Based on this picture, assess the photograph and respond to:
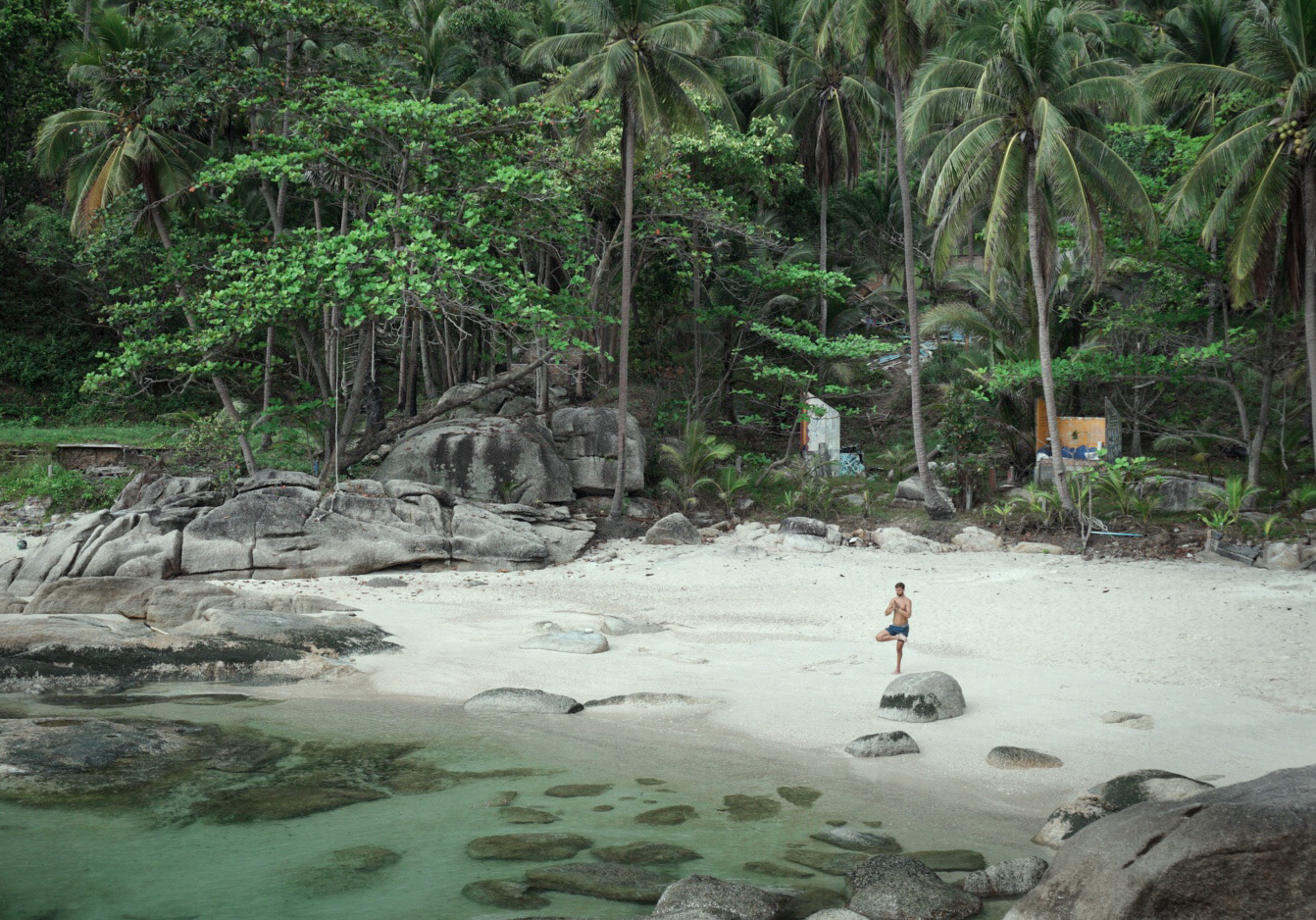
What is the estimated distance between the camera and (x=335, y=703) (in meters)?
9.27

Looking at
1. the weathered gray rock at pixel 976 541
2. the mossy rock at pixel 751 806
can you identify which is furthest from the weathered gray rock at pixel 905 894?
the weathered gray rock at pixel 976 541

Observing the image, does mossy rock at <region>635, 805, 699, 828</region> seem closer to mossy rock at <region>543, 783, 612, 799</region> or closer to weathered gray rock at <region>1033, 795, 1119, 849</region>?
mossy rock at <region>543, 783, 612, 799</region>

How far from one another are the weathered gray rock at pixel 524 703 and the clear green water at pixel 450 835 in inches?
23.9

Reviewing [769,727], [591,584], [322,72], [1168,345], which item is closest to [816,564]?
[591,584]

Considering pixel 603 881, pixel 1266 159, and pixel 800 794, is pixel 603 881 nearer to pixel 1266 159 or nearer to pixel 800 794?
pixel 800 794

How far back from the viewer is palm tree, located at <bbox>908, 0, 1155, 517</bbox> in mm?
16703

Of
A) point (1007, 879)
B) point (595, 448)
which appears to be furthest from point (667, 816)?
point (595, 448)

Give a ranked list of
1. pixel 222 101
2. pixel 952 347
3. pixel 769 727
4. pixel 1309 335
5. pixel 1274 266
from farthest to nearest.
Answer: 1. pixel 952 347
2. pixel 222 101
3. pixel 1274 266
4. pixel 1309 335
5. pixel 769 727

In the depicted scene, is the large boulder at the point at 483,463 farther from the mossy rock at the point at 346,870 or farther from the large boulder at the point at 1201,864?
the large boulder at the point at 1201,864

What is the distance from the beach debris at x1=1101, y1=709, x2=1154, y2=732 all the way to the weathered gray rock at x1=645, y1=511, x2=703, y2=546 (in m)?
10.1

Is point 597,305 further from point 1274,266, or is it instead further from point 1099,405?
point 1274,266

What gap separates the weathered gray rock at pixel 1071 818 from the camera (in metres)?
5.91

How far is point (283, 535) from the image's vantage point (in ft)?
51.4

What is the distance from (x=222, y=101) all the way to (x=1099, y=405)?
21.0m
